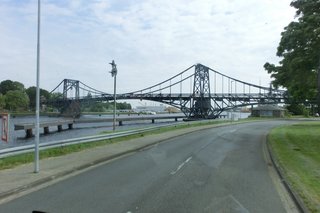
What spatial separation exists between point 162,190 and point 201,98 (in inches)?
3733

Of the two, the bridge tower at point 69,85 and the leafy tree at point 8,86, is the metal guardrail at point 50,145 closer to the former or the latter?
the bridge tower at point 69,85

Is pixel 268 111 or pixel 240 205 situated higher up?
pixel 268 111

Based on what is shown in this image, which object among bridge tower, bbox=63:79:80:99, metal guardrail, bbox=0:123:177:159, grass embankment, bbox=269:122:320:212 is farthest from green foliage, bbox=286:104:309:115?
grass embankment, bbox=269:122:320:212

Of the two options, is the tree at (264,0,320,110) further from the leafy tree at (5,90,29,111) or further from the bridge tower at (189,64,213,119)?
the leafy tree at (5,90,29,111)

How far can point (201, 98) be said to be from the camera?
105 meters

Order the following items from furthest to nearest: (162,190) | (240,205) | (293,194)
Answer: (162,190) → (293,194) → (240,205)

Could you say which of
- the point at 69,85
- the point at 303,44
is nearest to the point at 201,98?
the point at 69,85

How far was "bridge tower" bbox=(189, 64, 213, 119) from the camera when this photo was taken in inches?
4028

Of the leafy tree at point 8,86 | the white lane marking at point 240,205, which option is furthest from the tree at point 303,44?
the leafy tree at point 8,86

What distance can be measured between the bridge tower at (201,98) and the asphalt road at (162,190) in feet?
278

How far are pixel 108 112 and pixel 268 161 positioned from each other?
528 ft

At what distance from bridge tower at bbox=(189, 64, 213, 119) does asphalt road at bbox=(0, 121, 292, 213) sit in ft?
278

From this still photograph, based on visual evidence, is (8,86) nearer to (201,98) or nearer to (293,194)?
(201,98)

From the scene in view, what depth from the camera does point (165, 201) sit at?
918 centimetres
